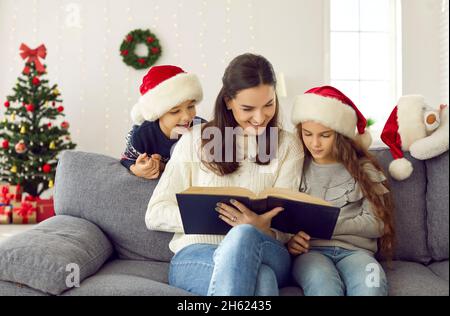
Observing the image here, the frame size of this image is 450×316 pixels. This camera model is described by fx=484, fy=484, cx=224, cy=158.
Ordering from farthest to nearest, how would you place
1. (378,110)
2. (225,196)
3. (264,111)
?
(378,110)
(264,111)
(225,196)

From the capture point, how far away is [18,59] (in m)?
4.57

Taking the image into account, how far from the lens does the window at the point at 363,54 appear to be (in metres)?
4.52

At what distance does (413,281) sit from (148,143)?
1.06 m

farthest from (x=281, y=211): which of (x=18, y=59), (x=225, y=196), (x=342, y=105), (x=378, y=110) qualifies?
(x=18, y=59)

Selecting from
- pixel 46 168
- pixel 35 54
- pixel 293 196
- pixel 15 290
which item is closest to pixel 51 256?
pixel 15 290

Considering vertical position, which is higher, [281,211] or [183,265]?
[281,211]

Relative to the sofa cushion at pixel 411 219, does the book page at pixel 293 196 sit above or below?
above

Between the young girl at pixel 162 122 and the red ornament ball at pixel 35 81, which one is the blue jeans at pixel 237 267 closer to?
the young girl at pixel 162 122

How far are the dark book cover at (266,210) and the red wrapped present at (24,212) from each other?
2800 mm

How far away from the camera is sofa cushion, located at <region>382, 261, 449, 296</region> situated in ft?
3.96

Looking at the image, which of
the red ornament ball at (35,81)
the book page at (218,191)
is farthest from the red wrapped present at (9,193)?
the book page at (218,191)

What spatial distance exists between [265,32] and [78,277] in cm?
363

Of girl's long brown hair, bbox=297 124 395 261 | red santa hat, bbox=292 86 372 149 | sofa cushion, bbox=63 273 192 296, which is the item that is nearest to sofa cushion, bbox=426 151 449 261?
girl's long brown hair, bbox=297 124 395 261

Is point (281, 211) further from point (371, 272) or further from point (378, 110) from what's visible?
point (378, 110)
